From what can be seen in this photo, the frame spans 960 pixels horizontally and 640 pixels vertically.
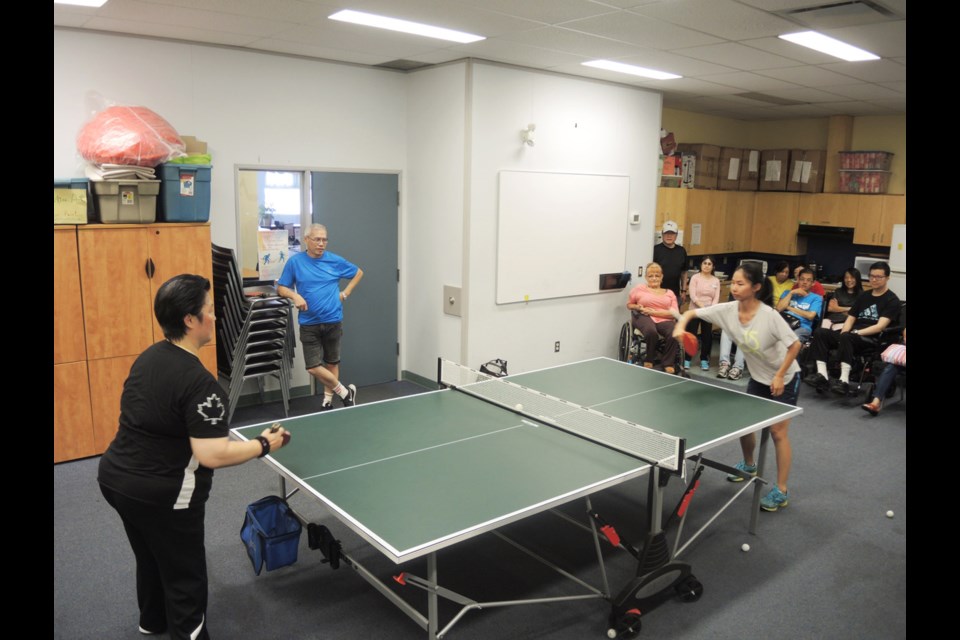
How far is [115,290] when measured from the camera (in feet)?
16.1

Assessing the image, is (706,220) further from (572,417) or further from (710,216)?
(572,417)

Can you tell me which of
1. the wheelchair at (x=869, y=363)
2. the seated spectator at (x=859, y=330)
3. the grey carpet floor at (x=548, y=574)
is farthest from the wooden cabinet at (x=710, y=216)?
the grey carpet floor at (x=548, y=574)

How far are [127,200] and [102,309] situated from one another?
78 cm

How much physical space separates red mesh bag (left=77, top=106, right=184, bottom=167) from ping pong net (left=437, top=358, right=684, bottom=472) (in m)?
2.56

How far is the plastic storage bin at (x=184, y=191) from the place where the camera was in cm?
500

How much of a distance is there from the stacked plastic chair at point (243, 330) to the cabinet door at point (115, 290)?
631 millimetres

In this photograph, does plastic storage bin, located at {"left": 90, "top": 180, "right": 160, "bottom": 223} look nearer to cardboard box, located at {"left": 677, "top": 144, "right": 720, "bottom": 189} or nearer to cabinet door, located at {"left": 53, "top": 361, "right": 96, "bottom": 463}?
cabinet door, located at {"left": 53, "top": 361, "right": 96, "bottom": 463}

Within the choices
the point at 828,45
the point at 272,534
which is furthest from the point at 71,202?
the point at 828,45

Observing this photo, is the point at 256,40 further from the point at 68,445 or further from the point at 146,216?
the point at 68,445

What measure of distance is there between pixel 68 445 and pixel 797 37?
591 centimetres

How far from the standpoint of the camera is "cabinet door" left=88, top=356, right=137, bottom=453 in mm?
4938

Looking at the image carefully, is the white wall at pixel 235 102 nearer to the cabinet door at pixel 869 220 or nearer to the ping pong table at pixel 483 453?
the ping pong table at pixel 483 453

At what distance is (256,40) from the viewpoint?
212 inches

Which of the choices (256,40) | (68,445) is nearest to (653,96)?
(256,40)
